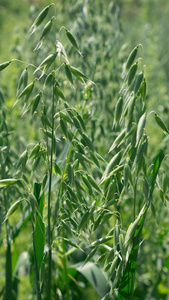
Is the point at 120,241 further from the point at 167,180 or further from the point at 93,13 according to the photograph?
the point at 93,13

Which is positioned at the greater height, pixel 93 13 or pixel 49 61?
pixel 93 13

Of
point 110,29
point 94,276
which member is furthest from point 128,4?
point 94,276

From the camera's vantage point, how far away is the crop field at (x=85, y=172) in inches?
32.3

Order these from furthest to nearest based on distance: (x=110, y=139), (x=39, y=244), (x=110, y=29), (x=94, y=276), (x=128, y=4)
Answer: (x=128, y=4) → (x=110, y=29) → (x=110, y=139) → (x=94, y=276) → (x=39, y=244)

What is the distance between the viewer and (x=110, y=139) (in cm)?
168

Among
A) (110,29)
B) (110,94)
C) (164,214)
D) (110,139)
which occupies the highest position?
(110,29)

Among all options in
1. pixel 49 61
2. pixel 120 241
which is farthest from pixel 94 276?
pixel 49 61

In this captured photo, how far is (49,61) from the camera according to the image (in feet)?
2.59

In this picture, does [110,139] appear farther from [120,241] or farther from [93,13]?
[120,241]

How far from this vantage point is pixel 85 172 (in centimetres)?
88

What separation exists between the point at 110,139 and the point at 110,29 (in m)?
0.56

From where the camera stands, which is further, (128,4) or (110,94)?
(128,4)

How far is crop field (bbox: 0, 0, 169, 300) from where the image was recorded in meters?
0.82

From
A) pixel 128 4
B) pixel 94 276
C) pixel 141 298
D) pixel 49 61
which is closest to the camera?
pixel 49 61
